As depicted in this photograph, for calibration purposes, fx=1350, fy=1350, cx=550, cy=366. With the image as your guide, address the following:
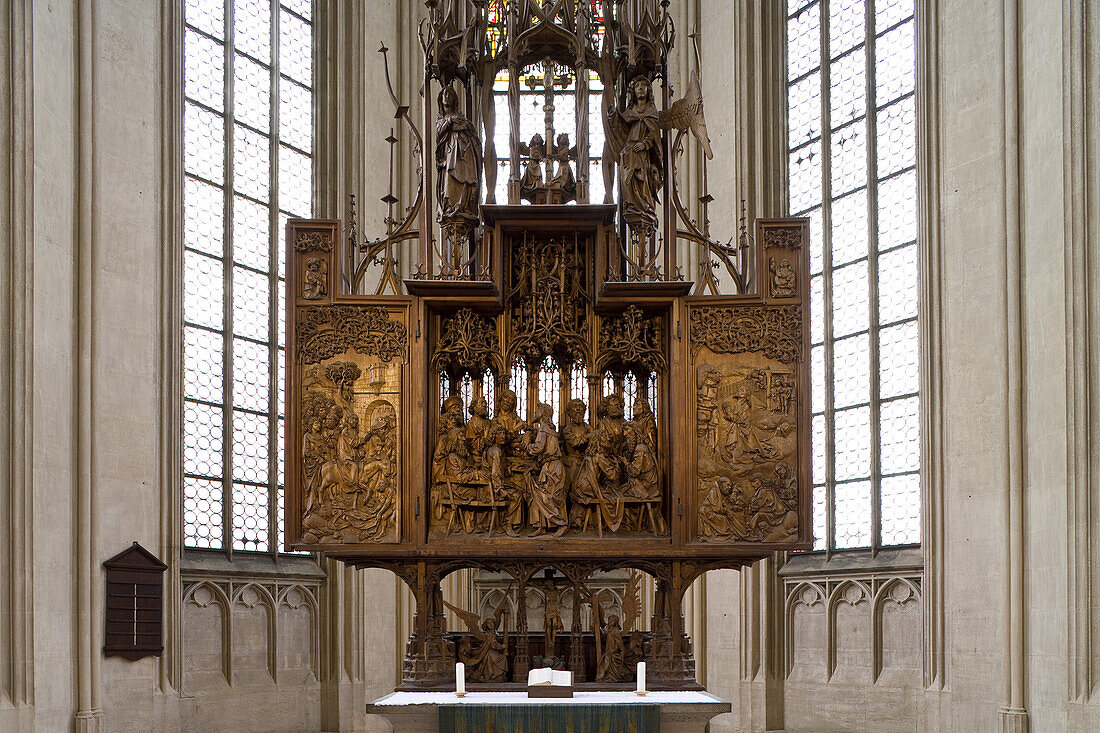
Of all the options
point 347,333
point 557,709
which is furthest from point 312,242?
point 557,709

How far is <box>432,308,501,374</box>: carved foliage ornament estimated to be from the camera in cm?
1092

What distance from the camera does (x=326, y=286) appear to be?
35.2 feet

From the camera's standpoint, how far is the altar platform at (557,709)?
9680 millimetres

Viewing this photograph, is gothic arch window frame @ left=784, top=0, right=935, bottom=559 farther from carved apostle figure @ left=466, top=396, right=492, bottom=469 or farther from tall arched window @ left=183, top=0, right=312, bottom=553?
tall arched window @ left=183, top=0, right=312, bottom=553

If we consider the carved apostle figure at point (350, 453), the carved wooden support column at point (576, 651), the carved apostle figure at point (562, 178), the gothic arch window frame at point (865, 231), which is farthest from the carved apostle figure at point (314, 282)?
the gothic arch window frame at point (865, 231)

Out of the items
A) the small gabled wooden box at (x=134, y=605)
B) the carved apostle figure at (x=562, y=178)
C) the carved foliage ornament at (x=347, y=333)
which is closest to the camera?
the carved foliage ornament at (x=347, y=333)

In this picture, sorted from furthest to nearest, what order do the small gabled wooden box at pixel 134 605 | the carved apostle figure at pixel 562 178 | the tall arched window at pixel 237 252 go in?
the tall arched window at pixel 237 252 → the small gabled wooden box at pixel 134 605 → the carved apostle figure at pixel 562 178

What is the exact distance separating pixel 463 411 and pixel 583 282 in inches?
57.3

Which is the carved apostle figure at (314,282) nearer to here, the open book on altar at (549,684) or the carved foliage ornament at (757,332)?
the carved foliage ornament at (757,332)

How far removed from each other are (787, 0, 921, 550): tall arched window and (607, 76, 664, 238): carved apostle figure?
4514 millimetres

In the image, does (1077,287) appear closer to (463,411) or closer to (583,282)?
(583,282)

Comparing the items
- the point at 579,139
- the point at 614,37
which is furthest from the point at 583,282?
the point at 614,37

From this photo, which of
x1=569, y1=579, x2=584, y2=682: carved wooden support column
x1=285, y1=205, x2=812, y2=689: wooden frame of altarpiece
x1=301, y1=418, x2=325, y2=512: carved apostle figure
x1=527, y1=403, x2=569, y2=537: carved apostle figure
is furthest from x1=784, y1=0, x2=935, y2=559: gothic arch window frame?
x1=301, y1=418, x2=325, y2=512: carved apostle figure

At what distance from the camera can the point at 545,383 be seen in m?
11.4
